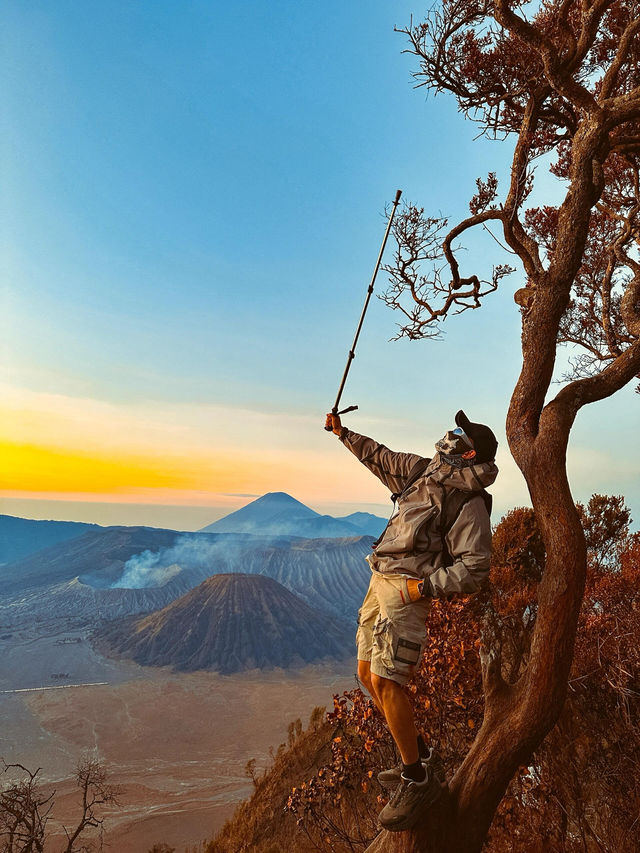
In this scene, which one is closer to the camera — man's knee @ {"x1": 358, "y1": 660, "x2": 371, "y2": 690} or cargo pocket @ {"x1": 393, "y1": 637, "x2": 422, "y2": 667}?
cargo pocket @ {"x1": 393, "y1": 637, "x2": 422, "y2": 667}

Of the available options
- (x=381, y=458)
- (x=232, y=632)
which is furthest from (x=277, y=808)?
(x=232, y=632)

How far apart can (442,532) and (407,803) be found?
4.80ft

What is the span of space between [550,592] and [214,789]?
113ft

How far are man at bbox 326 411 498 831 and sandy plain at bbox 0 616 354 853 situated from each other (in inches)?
757

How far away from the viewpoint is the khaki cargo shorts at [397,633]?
2.76 m

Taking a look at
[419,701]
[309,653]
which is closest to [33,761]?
[309,653]

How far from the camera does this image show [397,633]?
110 inches

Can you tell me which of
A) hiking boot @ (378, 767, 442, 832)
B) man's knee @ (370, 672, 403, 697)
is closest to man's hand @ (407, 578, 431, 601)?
man's knee @ (370, 672, 403, 697)

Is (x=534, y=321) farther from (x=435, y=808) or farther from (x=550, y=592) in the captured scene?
(x=435, y=808)

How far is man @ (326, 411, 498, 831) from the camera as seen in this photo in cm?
275

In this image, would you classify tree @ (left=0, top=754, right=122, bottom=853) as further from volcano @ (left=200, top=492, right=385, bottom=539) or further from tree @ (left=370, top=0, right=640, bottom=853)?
volcano @ (left=200, top=492, right=385, bottom=539)

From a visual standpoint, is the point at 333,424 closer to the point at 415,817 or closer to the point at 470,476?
the point at 470,476

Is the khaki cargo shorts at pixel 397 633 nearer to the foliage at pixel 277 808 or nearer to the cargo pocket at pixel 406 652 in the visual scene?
the cargo pocket at pixel 406 652

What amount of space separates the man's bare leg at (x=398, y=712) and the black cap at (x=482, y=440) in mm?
1283
